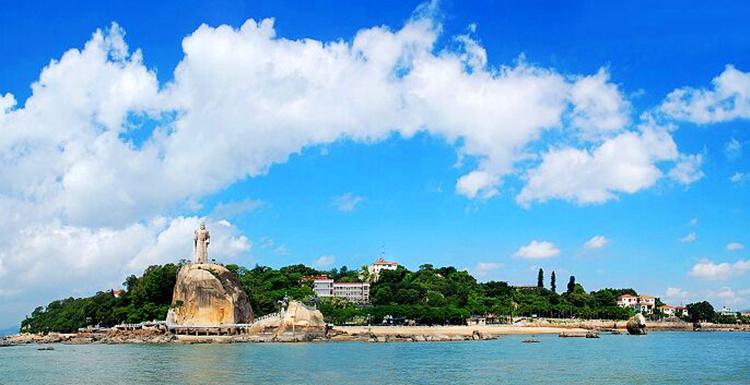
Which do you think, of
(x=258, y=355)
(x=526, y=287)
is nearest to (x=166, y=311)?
(x=258, y=355)

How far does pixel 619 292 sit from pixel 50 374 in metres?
174

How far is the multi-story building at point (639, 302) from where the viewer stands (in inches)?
7151

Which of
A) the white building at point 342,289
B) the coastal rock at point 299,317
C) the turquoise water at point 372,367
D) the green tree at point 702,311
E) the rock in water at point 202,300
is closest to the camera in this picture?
the turquoise water at point 372,367

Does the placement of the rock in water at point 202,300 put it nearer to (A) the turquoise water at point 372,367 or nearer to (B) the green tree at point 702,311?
(A) the turquoise water at point 372,367

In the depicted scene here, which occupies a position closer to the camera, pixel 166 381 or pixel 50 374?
pixel 166 381

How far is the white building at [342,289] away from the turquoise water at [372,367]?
87.7 metres

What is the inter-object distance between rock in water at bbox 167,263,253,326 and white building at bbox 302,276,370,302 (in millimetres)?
64639

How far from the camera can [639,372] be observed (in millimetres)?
45781

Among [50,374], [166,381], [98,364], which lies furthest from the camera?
[98,364]

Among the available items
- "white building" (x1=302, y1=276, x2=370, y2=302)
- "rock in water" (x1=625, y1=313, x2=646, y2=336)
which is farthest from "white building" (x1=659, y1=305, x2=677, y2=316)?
"white building" (x1=302, y1=276, x2=370, y2=302)

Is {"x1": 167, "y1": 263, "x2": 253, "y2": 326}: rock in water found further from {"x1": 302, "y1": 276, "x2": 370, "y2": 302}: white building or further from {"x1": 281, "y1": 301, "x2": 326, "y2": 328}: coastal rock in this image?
{"x1": 302, "y1": 276, "x2": 370, "y2": 302}: white building

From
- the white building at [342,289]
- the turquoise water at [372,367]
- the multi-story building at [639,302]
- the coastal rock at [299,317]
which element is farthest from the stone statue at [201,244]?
the multi-story building at [639,302]

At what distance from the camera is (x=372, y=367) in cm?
4719

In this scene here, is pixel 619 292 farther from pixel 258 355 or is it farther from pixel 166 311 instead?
pixel 258 355
